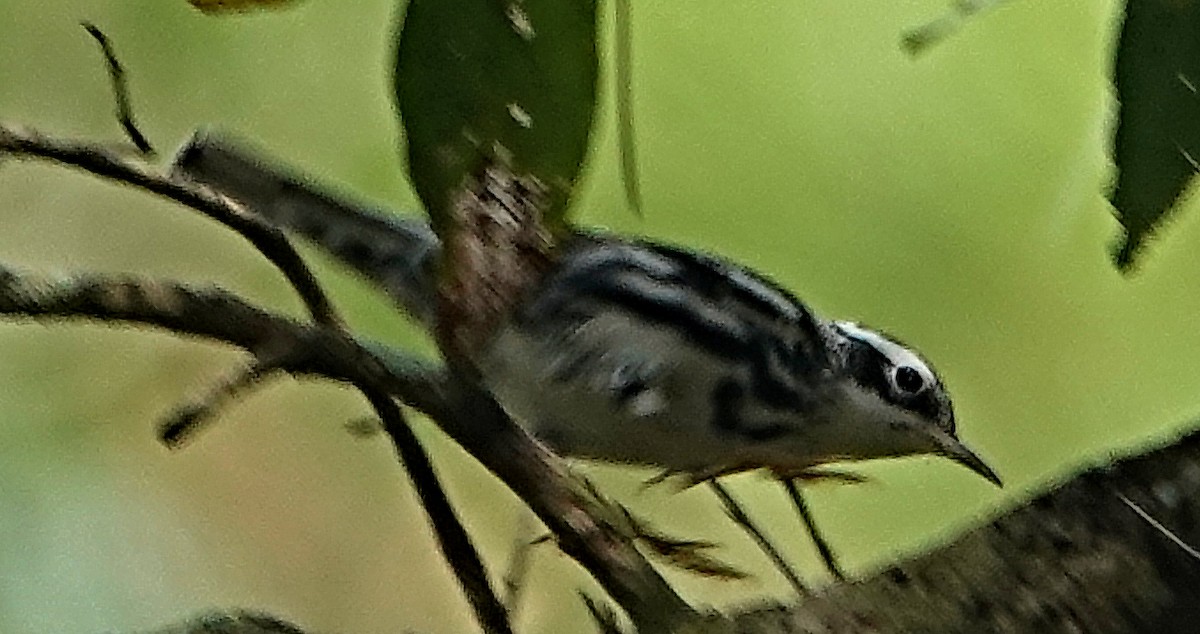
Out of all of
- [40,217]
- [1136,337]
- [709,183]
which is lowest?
[1136,337]

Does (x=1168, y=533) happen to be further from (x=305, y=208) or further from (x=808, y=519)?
(x=305, y=208)

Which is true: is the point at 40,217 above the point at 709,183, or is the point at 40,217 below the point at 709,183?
above

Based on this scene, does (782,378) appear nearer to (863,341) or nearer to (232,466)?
(863,341)

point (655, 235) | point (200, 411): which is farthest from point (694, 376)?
point (200, 411)

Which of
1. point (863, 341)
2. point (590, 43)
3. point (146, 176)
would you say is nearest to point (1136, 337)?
point (863, 341)

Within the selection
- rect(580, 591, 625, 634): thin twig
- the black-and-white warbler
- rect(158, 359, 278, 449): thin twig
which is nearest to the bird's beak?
the black-and-white warbler

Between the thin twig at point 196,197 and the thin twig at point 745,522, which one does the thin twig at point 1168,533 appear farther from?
the thin twig at point 196,197

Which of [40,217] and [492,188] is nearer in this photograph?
[492,188]

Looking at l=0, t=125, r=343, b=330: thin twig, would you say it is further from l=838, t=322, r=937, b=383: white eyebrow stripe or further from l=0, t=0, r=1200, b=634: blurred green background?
l=838, t=322, r=937, b=383: white eyebrow stripe
